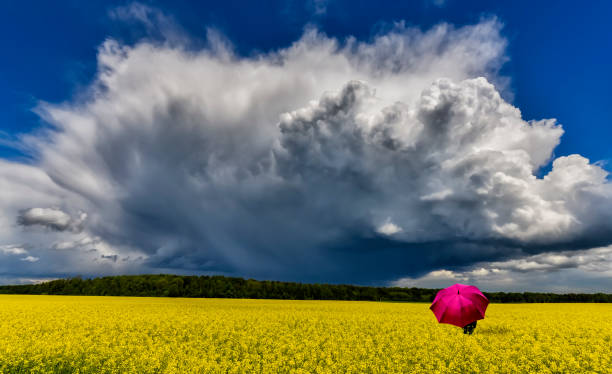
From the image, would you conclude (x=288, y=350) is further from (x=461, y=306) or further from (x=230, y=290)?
(x=230, y=290)

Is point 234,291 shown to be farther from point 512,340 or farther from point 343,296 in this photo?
point 512,340

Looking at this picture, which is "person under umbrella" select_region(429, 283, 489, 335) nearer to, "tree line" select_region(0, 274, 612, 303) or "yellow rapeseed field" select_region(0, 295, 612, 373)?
"yellow rapeseed field" select_region(0, 295, 612, 373)

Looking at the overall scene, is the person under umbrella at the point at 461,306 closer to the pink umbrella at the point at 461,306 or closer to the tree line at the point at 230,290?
the pink umbrella at the point at 461,306

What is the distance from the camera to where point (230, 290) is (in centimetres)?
7900

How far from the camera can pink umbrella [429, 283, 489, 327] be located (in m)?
15.9

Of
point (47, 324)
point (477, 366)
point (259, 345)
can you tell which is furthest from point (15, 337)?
point (477, 366)

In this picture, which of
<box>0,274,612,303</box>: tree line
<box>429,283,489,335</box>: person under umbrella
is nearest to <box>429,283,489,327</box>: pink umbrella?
<box>429,283,489,335</box>: person under umbrella

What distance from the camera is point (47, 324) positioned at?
74.5 ft

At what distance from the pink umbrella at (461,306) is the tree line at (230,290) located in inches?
2556

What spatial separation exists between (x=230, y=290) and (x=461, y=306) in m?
69.7

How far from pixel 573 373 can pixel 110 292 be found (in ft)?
283

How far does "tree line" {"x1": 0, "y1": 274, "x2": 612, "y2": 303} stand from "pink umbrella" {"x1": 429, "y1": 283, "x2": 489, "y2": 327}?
64.9 meters

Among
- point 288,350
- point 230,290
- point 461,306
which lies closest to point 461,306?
point 461,306

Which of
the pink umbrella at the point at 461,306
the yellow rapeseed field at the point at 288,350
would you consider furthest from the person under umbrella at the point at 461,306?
the yellow rapeseed field at the point at 288,350
